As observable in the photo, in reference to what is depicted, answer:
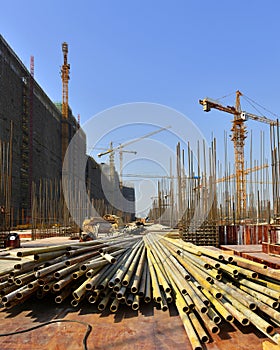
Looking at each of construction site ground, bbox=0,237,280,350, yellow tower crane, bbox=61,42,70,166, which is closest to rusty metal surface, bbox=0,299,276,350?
construction site ground, bbox=0,237,280,350

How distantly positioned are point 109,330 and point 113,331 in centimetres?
6

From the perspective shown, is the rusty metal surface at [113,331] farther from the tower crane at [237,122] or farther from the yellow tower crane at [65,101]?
the yellow tower crane at [65,101]

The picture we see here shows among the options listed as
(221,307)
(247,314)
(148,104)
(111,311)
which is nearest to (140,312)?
(111,311)

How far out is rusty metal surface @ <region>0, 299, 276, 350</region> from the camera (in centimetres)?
318

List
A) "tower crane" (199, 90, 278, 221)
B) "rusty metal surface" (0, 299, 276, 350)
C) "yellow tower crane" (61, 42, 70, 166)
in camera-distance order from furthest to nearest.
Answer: "yellow tower crane" (61, 42, 70, 166) < "tower crane" (199, 90, 278, 221) < "rusty metal surface" (0, 299, 276, 350)

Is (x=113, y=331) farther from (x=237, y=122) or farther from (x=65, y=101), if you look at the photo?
(x=65, y=101)

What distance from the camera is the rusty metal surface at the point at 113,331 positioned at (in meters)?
3.18

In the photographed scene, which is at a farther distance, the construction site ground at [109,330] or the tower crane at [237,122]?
the tower crane at [237,122]

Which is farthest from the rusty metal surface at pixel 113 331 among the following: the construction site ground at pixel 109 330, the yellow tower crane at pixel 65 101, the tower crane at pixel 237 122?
the yellow tower crane at pixel 65 101

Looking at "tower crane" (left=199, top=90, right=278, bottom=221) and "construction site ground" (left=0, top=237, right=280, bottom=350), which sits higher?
"tower crane" (left=199, top=90, right=278, bottom=221)

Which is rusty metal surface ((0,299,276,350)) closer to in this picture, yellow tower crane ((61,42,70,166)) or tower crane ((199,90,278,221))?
tower crane ((199,90,278,221))

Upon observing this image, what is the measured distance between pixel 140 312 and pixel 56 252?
5.35 feet

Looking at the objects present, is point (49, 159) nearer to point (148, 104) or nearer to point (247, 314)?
point (148, 104)

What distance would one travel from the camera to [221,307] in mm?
3543
